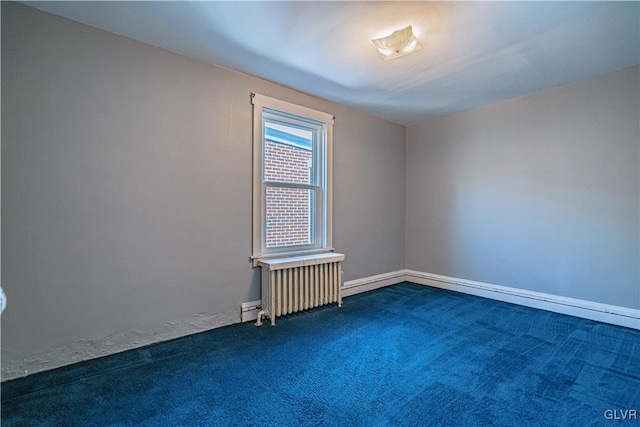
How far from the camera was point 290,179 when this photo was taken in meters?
3.62

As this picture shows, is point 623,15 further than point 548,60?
No

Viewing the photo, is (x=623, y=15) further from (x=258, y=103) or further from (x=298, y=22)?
(x=258, y=103)

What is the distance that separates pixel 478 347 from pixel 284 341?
1695 millimetres

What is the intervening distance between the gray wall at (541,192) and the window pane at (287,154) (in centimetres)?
205

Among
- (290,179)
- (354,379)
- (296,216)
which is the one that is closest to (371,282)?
(296,216)

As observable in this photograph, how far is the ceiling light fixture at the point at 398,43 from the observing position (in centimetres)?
229

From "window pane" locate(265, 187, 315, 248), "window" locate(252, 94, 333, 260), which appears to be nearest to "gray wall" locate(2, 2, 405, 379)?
"window" locate(252, 94, 333, 260)

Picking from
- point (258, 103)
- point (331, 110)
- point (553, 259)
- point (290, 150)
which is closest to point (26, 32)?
point (258, 103)

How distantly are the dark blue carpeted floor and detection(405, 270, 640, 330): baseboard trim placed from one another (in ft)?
0.46

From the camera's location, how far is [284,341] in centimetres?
265

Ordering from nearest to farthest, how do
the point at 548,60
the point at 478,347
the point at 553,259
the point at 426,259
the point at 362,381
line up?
the point at 362,381, the point at 478,347, the point at 548,60, the point at 553,259, the point at 426,259

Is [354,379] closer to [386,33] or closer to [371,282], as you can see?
[371,282]

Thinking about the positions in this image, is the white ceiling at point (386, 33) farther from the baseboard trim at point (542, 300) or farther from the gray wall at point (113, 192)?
the baseboard trim at point (542, 300)

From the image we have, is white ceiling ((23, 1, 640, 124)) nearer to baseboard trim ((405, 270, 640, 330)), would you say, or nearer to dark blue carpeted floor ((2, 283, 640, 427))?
baseboard trim ((405, 270, 640, 330))
